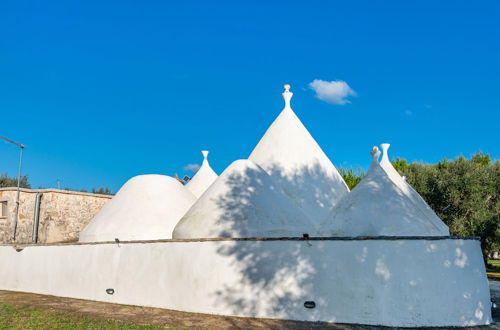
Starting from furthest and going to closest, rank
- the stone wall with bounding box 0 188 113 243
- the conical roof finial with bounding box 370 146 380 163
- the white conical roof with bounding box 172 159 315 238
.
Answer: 1. the stone wall with bounding box 0 188 113 243
2. the conical roof finial with bounding box 370 146 380 163
3. the white conical roof with bounding box 172 159 315 238

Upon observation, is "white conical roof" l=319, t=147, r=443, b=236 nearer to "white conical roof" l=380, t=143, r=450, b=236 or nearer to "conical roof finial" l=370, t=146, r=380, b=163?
"conical roof finial" l=370, t=146, r=380, b=163

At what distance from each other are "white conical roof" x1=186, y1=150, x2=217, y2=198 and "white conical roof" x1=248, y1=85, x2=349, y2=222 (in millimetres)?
4209

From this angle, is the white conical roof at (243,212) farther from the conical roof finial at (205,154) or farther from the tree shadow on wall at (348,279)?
the conical roof finial at (205,154)

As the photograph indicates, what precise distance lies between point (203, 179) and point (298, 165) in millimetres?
6236

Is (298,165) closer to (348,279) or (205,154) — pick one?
(348,279)

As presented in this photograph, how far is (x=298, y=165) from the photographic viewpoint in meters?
15.4

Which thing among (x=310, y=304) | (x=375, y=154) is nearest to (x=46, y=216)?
(x=310, y=304)

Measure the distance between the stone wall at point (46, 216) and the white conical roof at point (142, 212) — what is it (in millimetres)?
6073

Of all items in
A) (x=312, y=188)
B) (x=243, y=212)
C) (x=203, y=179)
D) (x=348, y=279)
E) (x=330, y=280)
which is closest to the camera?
(x=348, y=279)

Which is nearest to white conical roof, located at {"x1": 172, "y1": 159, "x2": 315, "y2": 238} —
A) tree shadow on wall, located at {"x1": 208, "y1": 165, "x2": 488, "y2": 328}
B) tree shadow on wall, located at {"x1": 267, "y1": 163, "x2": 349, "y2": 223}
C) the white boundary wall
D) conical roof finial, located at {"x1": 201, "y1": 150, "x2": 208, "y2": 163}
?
the white boundary wall

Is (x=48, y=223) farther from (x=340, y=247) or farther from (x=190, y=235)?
(x=340, y=247)

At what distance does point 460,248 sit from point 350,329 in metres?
3.23

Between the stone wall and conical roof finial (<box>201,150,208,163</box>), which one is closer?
the stone wall

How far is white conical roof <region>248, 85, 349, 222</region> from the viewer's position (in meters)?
14.5
